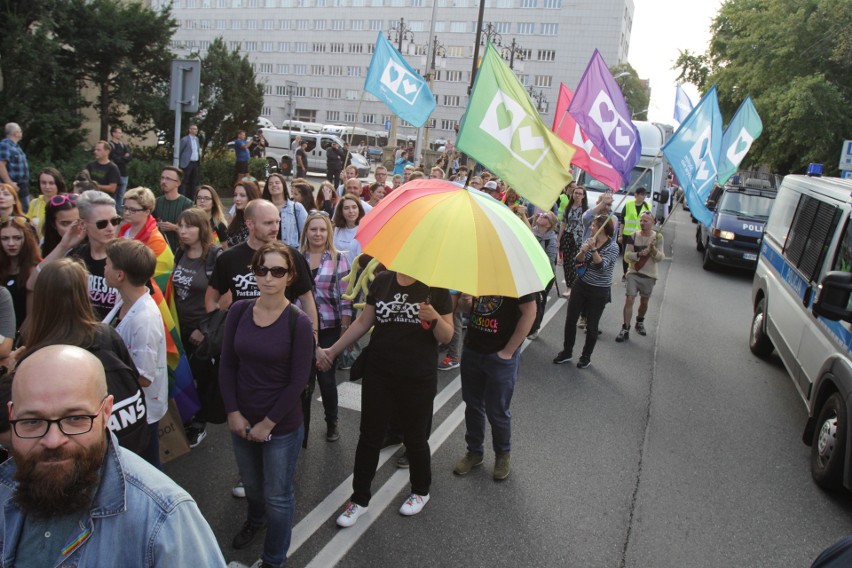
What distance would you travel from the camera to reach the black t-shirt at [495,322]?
4.30m

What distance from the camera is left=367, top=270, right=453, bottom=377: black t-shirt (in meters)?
3.67

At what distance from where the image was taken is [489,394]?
4.46 meters

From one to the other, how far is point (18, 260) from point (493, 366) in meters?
3.29

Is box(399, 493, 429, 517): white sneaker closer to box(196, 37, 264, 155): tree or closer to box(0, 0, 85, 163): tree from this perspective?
box(0, 0, 85, 163): tree

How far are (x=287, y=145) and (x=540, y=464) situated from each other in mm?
32244

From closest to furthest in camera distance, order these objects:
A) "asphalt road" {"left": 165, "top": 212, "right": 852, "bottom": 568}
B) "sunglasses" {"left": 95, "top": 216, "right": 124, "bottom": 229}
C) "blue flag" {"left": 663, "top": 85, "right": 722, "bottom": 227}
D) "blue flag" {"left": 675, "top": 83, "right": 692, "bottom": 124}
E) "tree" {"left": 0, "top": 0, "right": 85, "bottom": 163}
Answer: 1. "asphalt road" {"left": 165, "top": 212, "right": 852, "bottom": 568}
2. "sunglasses" {"left": 95, "top": 216, "right": 124, "bottom": 229}
3. "blue flag" {"left": 663, "top": 85, "right": 722, "bottom": 227}
4. "tree" {"left": 0, "top": 0, "right": 85, "bottom": 163}
5. "blue flag" {"left": 675, "top": 83, "right": 692, "bottom": 124}

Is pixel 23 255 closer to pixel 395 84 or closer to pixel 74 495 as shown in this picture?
pixel 74 495

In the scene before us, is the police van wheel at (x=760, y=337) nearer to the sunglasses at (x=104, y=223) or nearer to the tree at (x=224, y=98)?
the sunglasses at (x=104, y=223)

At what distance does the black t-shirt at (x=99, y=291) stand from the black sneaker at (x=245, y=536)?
5.16 ft

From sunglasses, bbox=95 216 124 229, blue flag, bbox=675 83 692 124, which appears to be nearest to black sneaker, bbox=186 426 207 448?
sunglasses, bbox=95 216 124 229

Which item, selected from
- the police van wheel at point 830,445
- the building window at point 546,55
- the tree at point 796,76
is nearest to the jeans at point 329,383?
the police van wheel at point 830,445

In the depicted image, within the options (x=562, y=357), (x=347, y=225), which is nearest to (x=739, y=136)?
(x=562, y=357)

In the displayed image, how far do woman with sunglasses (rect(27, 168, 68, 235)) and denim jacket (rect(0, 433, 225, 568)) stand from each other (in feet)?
18.0

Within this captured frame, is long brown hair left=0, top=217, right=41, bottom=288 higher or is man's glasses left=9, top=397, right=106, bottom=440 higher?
man's glasses left=9, top=397, right=106, bottom=440
